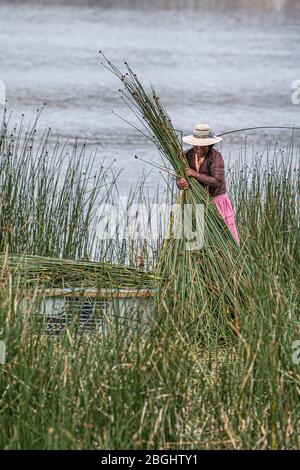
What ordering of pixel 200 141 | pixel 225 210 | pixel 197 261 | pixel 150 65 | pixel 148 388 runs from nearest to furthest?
pixel 148 388, pixel 197 261, pixel 200 141, pixel 225 210, pixel 150 65

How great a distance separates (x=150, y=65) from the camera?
19.5 m

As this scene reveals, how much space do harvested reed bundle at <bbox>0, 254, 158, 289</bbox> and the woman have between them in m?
0.46

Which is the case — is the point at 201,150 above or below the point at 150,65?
below

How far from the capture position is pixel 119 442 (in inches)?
156

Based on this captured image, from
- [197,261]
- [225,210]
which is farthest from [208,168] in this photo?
[197,261]

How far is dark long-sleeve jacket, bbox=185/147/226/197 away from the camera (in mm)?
5750

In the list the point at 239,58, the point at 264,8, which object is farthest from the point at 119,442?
the point at 264,8

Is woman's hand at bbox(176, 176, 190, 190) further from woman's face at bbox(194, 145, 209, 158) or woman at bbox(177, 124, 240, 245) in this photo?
woman's face at bbox(194, 145, 209, 158)

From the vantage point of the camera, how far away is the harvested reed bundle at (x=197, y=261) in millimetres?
5445

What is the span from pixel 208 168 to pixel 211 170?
0.08 feet

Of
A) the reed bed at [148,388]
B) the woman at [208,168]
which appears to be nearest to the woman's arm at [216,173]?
the woman at [208,168]

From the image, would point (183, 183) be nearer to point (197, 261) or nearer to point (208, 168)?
point (208, 168)

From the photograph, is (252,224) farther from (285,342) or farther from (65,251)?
(285,342)

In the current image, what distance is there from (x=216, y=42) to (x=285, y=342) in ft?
66.3
